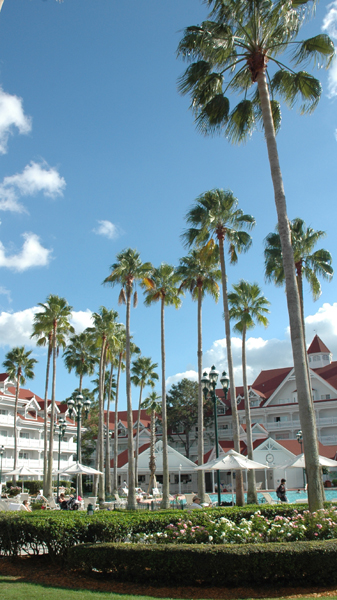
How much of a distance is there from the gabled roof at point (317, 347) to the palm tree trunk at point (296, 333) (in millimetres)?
53378

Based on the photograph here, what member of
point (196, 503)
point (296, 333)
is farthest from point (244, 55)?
point (196, 503)

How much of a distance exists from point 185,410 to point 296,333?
170ft

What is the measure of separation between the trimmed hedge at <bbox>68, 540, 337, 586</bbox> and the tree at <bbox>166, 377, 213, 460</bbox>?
5277cm

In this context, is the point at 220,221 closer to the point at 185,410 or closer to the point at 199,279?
the point at 199,279

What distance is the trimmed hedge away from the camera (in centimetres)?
856

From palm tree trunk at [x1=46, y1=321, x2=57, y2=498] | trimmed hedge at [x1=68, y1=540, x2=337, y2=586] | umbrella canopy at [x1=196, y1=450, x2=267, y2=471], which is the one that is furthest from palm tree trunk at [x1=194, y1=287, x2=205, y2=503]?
trimmed hedge at [x1=68, y1=540, x2=337, y2=586]

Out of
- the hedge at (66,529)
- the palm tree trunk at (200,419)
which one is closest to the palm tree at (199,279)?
the palm tree trunk at (200,419)

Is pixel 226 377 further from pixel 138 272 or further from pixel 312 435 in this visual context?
pixel 312 435

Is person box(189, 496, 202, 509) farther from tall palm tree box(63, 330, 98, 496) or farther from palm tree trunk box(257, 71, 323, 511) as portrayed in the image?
tall palm tree box(63, 330, 98, 496)

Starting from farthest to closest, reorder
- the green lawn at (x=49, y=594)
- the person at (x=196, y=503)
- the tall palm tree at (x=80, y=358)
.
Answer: the tall palm tree at (x=80, y=358)
the person at (x=196, y=503)
the green lawn at (x=49, y=594)

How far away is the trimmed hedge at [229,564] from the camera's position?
8.56 metres

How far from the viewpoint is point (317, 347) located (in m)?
63.5

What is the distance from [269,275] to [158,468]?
28696 mm

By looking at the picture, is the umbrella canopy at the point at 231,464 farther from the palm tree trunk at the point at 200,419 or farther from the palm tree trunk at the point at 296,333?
the palm tree trunk at the point at 200,419
